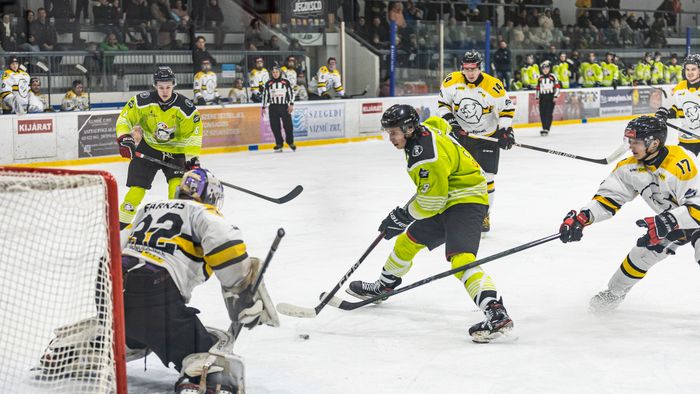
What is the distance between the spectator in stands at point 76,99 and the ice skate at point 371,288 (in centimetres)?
780

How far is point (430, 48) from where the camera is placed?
1548 centimetres

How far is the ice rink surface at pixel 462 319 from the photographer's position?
11.5ft

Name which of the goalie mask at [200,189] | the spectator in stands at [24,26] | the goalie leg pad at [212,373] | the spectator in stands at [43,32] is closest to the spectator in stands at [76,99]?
the spectator in stands at [43,32]

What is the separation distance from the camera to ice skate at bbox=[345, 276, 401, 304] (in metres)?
4.62

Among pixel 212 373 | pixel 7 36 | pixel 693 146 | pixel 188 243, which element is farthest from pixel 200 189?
pixel 7 36

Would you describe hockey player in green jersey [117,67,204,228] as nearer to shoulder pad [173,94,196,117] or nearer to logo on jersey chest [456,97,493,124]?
shoulder pad [173,94,196,117]

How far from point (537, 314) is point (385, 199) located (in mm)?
3873

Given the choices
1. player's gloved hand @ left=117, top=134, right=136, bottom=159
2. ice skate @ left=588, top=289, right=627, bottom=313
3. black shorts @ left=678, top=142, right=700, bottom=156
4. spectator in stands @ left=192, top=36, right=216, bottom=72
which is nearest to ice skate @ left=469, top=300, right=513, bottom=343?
ice skate @ left=588, top=289, right=627, bottom=313

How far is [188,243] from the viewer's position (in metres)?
3.12

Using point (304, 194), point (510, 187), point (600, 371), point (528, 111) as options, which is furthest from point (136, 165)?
point (528, 111)

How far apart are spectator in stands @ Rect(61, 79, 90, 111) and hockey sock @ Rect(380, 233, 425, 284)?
7.96m

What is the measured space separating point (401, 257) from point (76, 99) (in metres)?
8.21

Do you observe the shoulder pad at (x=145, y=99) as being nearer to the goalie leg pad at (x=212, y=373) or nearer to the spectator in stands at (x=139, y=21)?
the goalie leg pad at (x=212, y=373)

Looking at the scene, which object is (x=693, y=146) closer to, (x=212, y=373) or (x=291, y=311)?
(x=291, y=311)
